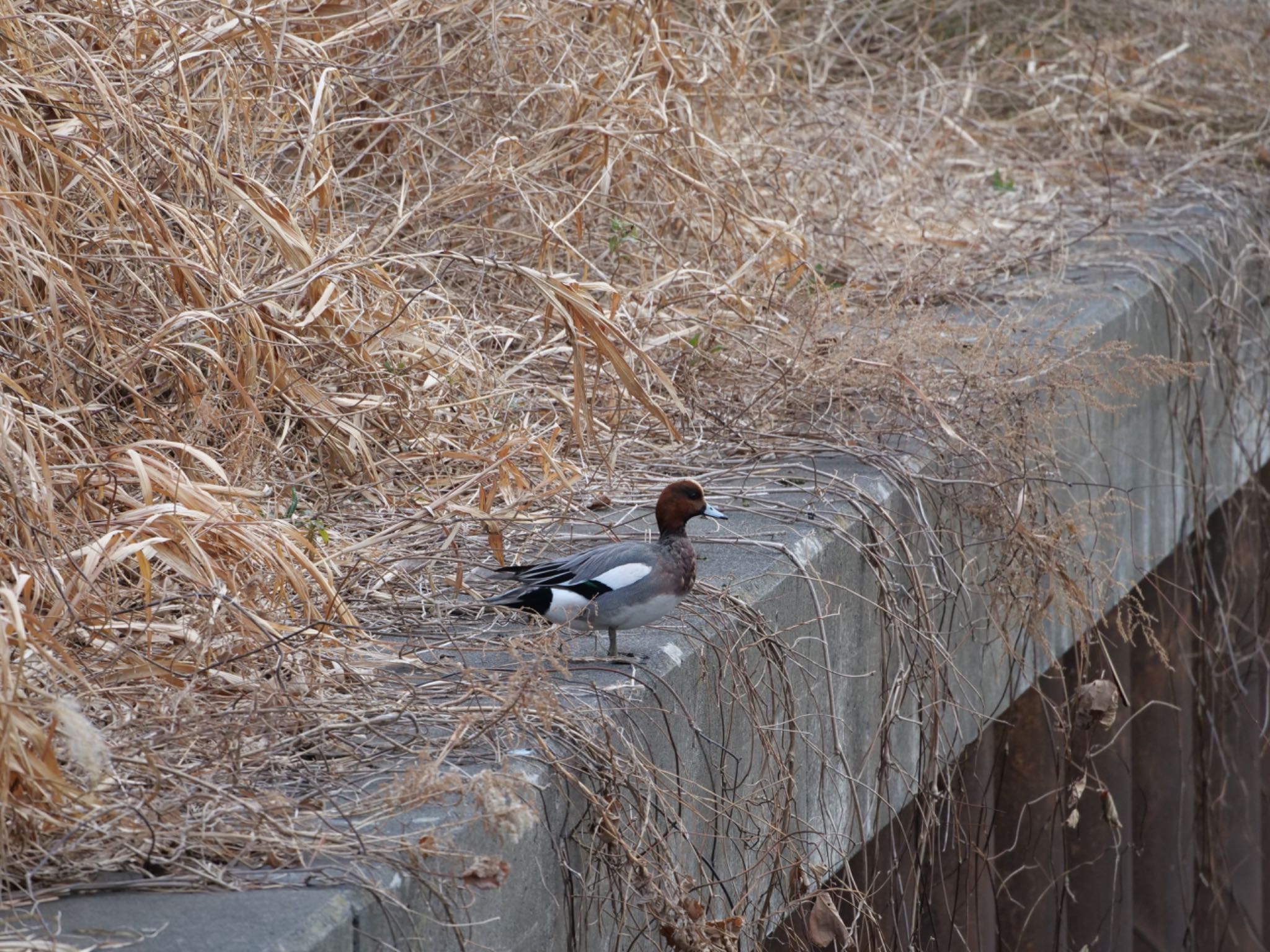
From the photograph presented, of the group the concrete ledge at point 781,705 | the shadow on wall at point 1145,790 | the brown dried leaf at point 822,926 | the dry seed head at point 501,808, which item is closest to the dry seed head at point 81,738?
the concrete ledge at point 781,705

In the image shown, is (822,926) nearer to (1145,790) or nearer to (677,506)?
(677,506)

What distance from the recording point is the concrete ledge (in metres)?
1.85

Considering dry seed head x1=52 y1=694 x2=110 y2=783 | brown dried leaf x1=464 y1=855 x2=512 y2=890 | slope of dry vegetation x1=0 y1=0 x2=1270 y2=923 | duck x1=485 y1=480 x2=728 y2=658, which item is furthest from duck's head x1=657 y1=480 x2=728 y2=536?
dry seed head x1=52 y1=694 x2=110 y2=783

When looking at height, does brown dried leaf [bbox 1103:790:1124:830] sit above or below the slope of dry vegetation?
below

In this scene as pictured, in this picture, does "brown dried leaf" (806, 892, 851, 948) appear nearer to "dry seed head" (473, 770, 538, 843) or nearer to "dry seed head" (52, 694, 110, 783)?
"dry seed head" (473, 770, 538, 843)

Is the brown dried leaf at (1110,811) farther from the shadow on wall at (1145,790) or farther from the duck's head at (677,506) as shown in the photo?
the duck's head at (677,506)

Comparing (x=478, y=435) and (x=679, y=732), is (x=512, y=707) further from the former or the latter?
(x=478, y=435)

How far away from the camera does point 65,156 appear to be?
3188 mm

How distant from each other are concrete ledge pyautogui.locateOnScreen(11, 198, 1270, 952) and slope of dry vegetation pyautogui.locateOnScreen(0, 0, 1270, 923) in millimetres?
157

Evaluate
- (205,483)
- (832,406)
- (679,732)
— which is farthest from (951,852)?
(205,483)

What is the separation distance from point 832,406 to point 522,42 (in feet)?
5.53

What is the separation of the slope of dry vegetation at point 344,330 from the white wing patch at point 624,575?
0.32 metres

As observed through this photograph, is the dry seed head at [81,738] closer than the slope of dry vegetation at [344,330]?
Yes

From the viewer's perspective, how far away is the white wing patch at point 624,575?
2547 mm
